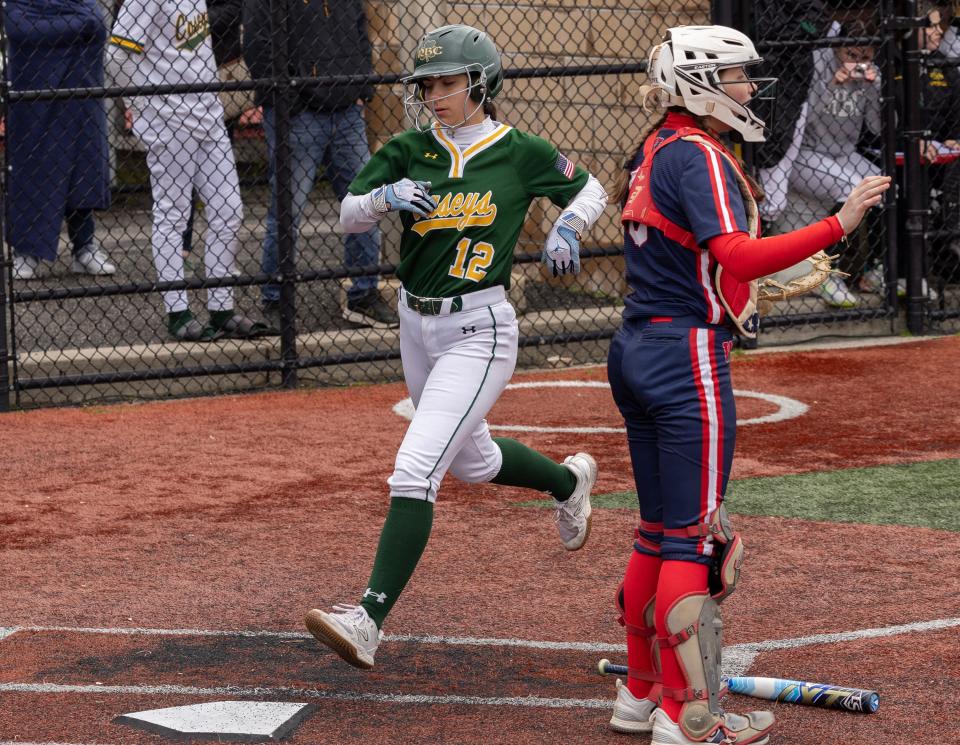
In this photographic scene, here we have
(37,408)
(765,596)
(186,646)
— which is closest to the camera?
(186,646)

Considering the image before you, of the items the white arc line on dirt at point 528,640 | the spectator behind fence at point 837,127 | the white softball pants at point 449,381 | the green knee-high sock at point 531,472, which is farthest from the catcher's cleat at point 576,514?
the spectator behind fence at point 837,127

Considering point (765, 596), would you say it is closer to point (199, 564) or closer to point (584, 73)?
point (199, 564)

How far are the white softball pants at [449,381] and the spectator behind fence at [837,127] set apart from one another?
546 centimetres

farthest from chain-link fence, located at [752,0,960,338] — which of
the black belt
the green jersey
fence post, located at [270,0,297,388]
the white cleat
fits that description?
the black belt

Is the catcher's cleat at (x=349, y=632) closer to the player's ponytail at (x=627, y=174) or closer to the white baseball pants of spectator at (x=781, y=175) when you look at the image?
the player's ponytail at (x=627, y=174)

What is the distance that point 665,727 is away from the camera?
13.1 ft

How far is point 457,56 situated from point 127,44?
14.7 ft

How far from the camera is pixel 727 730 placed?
4.01 m

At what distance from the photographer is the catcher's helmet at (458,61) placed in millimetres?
4887

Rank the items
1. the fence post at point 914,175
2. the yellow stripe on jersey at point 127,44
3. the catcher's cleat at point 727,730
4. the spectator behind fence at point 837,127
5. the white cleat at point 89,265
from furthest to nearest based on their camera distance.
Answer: the white cleat at point 89,265, the spectator behind fence at point 837,127, the fence post at point 914,175, the yellow stripe on jersey at point 127,44, the catcher's cleat at point 727,730

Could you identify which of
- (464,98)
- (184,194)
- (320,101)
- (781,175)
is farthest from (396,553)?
(781,175)

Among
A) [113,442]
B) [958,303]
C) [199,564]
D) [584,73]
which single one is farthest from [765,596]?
[958,303]

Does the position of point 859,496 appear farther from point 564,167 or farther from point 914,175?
point 914,175

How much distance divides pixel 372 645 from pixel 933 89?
7.26m
